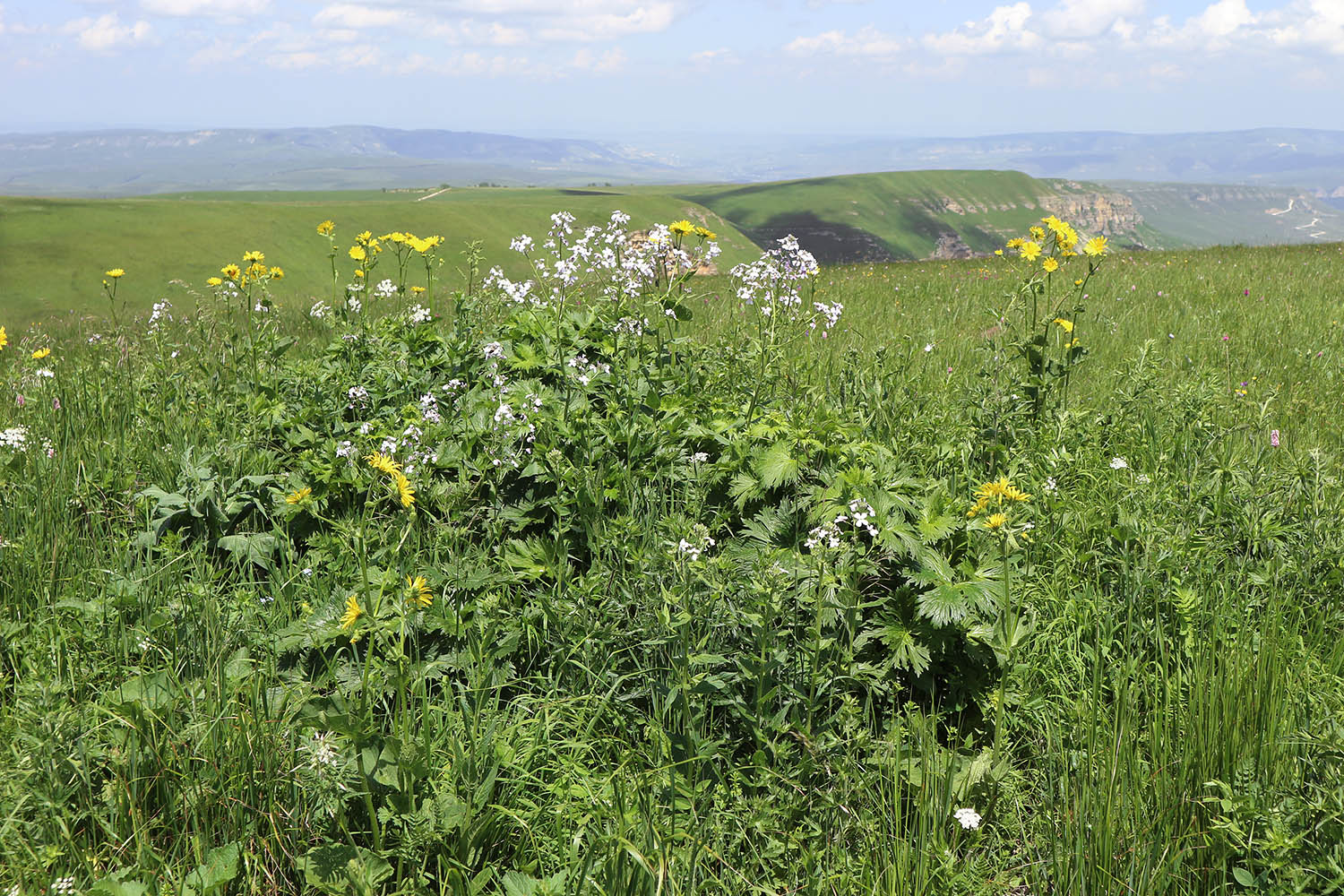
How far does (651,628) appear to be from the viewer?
2785 millimetres

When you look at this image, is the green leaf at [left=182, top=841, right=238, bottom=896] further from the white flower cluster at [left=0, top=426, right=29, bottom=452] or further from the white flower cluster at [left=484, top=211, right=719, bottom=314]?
the white flower cluster at [left=0, top=426, right=29, bottom=452]

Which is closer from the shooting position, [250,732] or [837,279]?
[250,732]

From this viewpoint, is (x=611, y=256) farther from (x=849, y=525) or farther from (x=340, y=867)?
(x=340, y=867)

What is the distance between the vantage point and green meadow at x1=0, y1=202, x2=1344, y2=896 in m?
2.20

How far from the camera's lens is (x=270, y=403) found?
4656 mm

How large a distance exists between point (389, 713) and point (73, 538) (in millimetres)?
2147

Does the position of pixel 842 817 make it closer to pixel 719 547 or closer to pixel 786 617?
pixel 786 617

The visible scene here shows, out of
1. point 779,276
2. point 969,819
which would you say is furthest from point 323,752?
point 779,276

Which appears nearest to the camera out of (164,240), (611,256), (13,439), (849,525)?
(849,525)

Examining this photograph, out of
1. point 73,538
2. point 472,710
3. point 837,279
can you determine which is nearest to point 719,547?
point 472,710

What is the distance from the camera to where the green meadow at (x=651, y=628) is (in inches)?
86.7

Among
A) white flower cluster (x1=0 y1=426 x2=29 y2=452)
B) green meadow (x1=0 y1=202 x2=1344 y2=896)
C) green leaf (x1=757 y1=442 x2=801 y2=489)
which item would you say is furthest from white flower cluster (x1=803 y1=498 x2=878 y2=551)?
white flower cluster (x1=0 y1=426 x2=29 y2=452)

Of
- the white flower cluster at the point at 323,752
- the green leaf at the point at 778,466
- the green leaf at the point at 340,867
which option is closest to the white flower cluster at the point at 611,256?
the green leaf at the point at 778,466

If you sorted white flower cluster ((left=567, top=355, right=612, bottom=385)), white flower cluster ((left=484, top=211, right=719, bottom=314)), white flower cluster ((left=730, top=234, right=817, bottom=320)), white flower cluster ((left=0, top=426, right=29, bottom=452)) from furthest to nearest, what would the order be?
white flower cluster ((left=730, top=234, right=817, bottom=320)), white flower cluster ((left=484, top=211, right=719, bottom=314)), white flower cluster ((left=0, top=426, right=29, bottom=452)), white flower cluster ((left=567, top=355, right=612, bottom=385))
